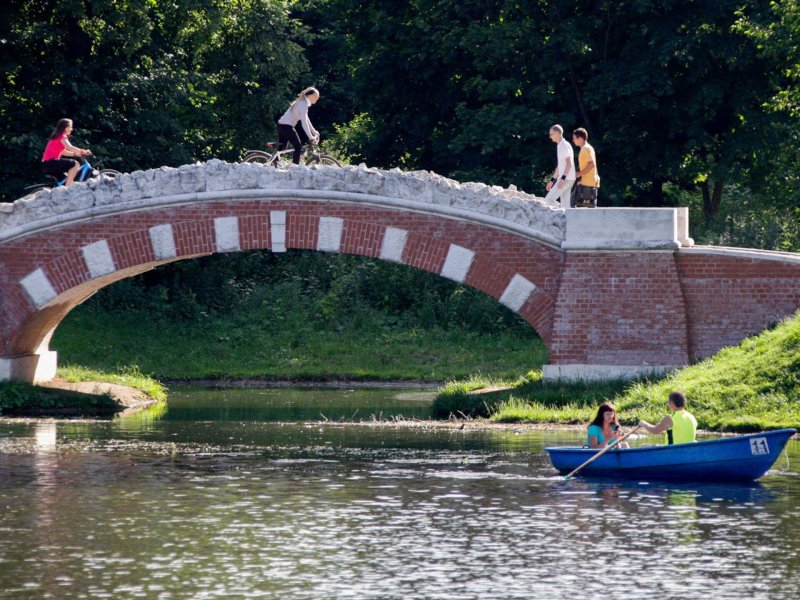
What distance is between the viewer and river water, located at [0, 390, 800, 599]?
1343 centimetres

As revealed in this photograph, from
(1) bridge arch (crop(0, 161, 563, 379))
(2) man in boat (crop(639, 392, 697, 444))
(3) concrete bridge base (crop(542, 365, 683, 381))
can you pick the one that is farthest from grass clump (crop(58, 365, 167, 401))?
(2) man in boat (crop(639, 392, 697, 444))

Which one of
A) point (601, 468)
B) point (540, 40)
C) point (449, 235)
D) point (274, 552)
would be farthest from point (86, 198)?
point (540, 40)

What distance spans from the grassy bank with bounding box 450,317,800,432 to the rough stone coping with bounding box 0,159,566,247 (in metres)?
2.46

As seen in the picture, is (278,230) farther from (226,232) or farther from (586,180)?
(586,180)

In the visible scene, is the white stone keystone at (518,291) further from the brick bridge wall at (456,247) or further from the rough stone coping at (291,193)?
the rough stone coping at (291,193)

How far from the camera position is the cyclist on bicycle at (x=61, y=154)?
26344 mm

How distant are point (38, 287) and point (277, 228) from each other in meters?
3.97

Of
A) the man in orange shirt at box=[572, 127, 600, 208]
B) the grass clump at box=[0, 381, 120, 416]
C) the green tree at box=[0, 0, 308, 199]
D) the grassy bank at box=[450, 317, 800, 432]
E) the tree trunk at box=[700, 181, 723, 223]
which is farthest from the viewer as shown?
the tree trunk at box=[700, 181, 723, 223]

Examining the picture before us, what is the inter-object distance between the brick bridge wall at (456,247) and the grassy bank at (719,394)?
57cm

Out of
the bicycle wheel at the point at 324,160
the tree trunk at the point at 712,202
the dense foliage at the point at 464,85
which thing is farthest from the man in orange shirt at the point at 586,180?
the tree trunk at the point at 712,202

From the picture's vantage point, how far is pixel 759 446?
18594 mm

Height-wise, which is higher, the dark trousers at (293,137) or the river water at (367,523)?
the dark trousers at (293,137)

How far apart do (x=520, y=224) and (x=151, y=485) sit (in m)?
9.22

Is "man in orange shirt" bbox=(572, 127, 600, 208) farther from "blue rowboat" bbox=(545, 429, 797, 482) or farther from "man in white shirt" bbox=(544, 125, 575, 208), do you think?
"blue rowboat" bbox=(545, 429, 797, 482)
